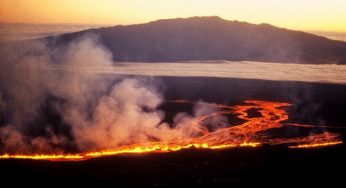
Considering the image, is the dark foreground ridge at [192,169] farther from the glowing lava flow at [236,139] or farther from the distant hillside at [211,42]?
the distant hillside at [211,42]

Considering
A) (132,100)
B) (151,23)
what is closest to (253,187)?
(132,100)

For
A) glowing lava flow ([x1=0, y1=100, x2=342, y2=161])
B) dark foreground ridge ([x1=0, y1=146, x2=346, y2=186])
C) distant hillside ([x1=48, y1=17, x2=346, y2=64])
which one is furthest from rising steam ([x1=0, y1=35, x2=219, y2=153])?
distant hillside ([x1=48, y1=17, x2=346, y2=64])

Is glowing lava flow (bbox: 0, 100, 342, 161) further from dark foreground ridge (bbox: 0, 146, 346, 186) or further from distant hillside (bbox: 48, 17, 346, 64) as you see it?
distant hillside (bbox: 48, 17, 346, 64)

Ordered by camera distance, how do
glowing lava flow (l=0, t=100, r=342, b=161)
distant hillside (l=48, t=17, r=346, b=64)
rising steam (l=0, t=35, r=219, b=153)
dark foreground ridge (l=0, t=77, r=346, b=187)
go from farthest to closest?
distant hillside (l=48, t=17, r=346, b=64) → rising steam (l=0, t=35, r=219, b=153) → glowing lava flow (l=0, t=100, r=342, b=161) → dark foreground ridge (l=0, t=77, r=346, b=187)

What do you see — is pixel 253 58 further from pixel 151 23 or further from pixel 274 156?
pixel 274 156

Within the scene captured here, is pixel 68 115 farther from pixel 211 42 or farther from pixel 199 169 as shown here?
pixel 211 42

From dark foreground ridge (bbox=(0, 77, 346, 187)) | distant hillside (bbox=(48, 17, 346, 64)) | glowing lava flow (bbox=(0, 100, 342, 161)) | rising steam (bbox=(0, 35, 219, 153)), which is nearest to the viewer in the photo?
dark foreground ridge (bbox=(0, 77, 346, 187))

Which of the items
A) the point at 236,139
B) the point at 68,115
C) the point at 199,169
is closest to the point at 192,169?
the point at 199,169

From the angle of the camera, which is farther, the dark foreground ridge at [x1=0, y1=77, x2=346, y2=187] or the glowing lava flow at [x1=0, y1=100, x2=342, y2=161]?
the glowing lava flow at [x1=0, y1=100, x2=342, y2=161]

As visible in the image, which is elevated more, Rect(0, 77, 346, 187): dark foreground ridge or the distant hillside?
the distant hillside
